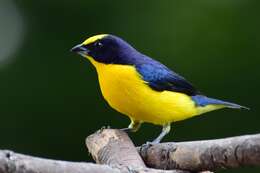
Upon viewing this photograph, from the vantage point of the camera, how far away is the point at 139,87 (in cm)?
584

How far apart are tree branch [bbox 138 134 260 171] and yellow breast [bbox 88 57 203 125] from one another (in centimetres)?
104

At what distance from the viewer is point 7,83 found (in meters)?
8.17

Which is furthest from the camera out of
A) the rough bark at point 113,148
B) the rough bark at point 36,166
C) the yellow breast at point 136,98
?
the yellow breast at point 136,98

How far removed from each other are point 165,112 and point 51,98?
2.42 m

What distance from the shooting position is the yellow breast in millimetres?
5703

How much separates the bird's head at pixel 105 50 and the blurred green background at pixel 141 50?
1553mm

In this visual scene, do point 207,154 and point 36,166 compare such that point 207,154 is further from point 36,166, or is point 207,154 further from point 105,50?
point 105,50

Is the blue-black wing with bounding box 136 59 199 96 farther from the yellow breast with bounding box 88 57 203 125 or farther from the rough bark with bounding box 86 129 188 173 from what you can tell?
the rough bark with bounding box 86 129 188 173

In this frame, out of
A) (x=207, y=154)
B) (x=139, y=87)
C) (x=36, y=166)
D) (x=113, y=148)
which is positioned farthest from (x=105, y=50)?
(x=36, y=166)

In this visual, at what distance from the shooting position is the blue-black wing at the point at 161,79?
5.99m

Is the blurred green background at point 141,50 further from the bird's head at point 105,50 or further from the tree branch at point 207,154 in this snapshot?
the tree branch at point 207,154

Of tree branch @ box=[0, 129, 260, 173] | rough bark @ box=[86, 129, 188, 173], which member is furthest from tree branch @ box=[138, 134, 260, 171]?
rough bark @ box=[86, 129, 188, 173]

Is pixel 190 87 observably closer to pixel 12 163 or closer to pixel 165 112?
pixel 165 112

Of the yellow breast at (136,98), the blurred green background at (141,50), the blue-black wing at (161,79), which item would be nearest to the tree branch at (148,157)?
the yellow breast at (136,98)
